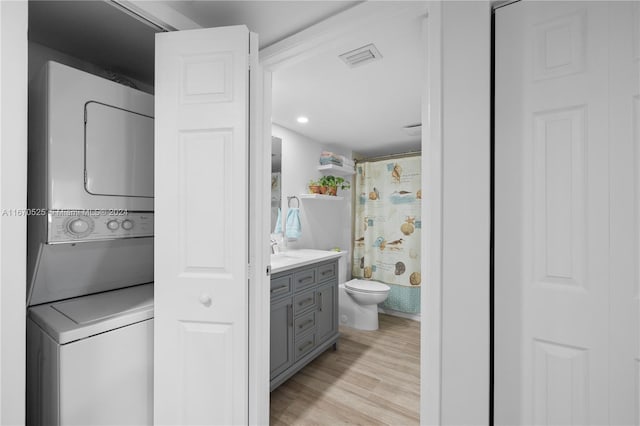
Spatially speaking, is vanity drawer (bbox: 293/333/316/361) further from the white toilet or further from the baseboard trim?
the baseboard trim

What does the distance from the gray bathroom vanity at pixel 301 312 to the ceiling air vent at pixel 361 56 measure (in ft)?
4.85

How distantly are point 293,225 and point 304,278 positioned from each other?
0.82 metres

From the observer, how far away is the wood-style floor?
1.82 meters

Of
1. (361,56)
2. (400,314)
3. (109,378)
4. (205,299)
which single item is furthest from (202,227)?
(400,314)

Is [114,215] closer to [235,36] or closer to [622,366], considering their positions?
[235,36]

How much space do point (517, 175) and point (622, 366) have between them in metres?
0.69

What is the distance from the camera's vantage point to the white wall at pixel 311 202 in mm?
3168

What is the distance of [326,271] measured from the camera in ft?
8.62

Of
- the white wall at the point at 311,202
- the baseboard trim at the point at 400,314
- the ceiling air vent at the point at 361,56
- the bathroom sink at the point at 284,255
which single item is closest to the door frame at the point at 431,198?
the ceiling air vent at the point at 361,56

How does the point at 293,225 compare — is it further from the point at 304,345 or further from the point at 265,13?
the point at 265,13

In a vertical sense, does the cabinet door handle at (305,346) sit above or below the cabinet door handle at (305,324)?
below

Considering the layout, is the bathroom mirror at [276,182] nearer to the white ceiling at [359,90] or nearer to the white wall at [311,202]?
the white wall at [311,202]

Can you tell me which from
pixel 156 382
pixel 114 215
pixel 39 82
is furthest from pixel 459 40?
pixel 156 382

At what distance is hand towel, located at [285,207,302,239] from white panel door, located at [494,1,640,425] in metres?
2.15
